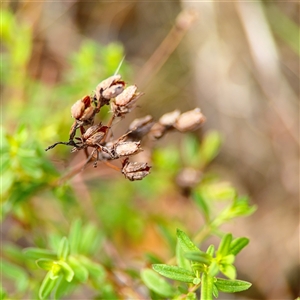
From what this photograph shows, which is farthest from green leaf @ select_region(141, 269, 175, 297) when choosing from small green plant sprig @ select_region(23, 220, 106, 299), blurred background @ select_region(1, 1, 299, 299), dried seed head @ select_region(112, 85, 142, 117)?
blurred background @ select_region(1, 1, 299, 299)

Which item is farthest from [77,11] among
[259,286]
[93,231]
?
[259,286]

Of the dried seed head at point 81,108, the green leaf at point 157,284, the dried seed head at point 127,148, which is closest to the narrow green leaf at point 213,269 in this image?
the green leaf at point 157,284

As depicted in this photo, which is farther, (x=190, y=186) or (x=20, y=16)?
(x=20, y=16)

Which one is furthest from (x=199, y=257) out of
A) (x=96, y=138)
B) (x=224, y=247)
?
(x=96, y=138)

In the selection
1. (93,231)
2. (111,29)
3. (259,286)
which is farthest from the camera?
(111,29)

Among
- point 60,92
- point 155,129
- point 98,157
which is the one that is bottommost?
point 98,157

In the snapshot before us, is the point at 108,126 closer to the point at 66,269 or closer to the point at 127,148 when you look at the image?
the point at 127,148

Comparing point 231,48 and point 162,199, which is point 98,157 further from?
point 231,48
